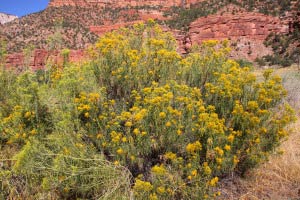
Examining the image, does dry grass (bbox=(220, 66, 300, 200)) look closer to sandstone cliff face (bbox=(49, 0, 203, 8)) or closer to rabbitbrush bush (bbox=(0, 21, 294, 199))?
rabbitbrush bush (bbox=(0, 21, 294, 199))

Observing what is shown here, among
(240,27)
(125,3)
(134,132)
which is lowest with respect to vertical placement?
(134,132)

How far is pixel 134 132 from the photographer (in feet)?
10.4

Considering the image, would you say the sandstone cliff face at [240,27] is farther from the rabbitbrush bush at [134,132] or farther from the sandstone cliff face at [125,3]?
the rabbitbrush bush at [134,132]

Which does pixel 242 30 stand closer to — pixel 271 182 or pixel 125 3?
pixel 125 3

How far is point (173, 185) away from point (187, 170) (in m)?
0.21

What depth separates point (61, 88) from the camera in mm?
3684

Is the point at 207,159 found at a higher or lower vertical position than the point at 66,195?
higher

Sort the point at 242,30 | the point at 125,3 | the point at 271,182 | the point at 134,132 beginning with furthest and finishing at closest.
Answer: the point at 125,3 → the point at 242,30 → the point at 271,182 → the point at 134,132

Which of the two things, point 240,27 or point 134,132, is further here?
point 240,27

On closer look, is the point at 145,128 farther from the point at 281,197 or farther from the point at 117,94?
the point at 281,197

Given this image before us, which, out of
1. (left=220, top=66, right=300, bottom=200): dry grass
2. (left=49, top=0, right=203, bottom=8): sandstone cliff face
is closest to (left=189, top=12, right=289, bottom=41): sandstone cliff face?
(left=49, top=0, right=203, bottom=8): sandstone cliff face

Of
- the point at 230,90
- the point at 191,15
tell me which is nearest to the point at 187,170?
the point at 230,90

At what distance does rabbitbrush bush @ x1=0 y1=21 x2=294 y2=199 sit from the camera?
10.0 ft

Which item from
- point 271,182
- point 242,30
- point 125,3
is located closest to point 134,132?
point 271,182
